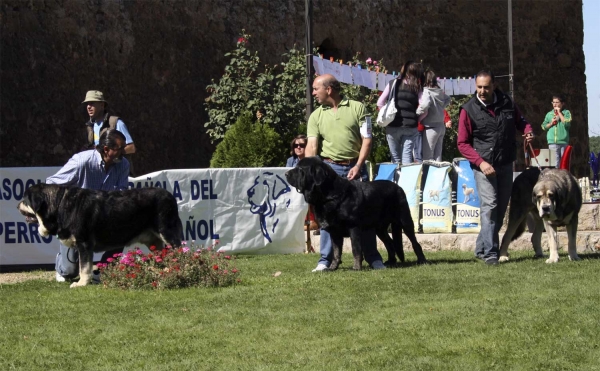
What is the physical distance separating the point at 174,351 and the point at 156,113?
14.9 meters

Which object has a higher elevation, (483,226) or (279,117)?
(279,117)

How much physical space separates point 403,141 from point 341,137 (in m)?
4.16

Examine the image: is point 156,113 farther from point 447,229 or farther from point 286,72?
point 447,229

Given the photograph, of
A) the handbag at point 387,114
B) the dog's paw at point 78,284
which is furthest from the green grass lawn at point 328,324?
the handbag at point 387,114

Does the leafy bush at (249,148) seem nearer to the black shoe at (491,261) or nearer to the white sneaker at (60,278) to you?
the white sneaker at (60,278)

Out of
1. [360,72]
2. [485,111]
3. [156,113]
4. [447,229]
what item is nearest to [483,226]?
[485,111]

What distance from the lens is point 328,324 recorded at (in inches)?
300

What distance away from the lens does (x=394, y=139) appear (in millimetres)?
14695

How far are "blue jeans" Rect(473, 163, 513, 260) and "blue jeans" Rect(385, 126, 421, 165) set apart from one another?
356 centimetres

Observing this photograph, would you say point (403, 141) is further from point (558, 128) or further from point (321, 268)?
point (558, 128)

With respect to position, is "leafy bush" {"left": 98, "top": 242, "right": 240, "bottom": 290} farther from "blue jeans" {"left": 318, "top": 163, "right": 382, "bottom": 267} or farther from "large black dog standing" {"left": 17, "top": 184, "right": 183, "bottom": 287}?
"blue jeans" {"left": 318, "top": 163, "right": 382, "bottom": 267}

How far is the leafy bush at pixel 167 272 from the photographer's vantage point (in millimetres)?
9578

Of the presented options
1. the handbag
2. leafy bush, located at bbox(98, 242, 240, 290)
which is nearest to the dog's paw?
leafy bush, located at bbox(98, 242, 240, 290)

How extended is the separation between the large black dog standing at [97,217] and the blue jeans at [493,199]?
10.1 feet
